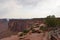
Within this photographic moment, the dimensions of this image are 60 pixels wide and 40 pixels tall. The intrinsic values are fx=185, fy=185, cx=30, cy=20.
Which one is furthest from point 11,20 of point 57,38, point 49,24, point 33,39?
point 57,38

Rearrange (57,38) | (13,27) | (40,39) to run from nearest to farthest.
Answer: (57,38) < (40,39) < (13,27)

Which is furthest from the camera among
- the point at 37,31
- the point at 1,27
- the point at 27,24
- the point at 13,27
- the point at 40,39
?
the point at 1,27

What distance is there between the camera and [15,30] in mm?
51281

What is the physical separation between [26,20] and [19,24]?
9.44 feet

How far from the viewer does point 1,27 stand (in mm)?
57531

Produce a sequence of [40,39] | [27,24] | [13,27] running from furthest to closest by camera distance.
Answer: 1. [13,27]
2. [27,24]
3. [40,39]

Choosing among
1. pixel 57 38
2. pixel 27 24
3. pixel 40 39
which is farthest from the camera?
pixel 27 24

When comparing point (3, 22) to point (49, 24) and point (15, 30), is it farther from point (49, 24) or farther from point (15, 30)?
point (49, 24)

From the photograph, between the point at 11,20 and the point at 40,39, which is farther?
the point at 11,20

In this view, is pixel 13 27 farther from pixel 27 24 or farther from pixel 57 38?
pixel 57 38

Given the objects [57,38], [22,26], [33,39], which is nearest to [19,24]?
[22,26]

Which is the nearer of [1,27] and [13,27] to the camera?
[13,27]

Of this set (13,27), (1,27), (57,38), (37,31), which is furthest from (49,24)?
(1,27)

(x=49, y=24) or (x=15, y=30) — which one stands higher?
(x=49, y=24)
